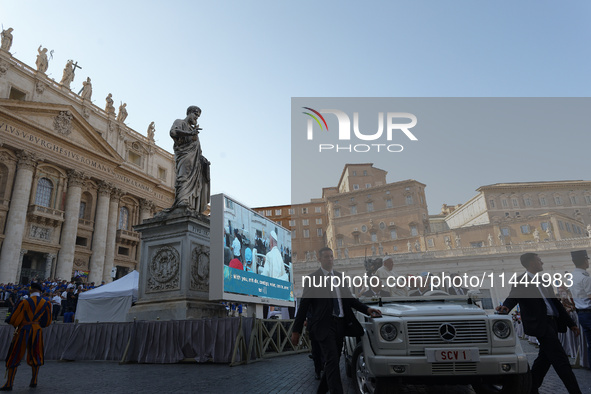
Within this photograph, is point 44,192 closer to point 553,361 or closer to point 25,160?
point 25,160

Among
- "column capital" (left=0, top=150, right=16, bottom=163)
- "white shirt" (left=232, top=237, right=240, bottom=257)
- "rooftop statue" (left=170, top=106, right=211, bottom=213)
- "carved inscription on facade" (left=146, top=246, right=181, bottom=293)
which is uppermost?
"column capital" (left=0, top=150, right=16, bottom=163)

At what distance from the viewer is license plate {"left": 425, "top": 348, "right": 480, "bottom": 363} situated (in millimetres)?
3863

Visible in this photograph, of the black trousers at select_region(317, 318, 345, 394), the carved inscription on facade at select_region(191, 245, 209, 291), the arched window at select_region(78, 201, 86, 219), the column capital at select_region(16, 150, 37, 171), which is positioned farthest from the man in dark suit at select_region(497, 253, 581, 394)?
the arched window at select_region(78, 201, 86, 219)

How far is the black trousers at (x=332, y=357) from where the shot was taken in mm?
3998

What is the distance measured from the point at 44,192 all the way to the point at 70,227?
140 inches

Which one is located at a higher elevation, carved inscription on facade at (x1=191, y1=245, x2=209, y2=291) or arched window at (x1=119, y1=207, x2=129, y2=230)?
arched window at (x1=119, y1=207, x2=129, y2=230)

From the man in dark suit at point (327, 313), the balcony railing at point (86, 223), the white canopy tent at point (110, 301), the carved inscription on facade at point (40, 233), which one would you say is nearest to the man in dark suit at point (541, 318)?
the man in dark suit at point (327, 313)

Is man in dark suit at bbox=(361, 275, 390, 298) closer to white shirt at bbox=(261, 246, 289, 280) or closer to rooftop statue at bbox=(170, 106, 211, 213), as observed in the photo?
white shirt at bbox=(261, 246, 289, 280)

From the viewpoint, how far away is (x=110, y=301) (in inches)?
603

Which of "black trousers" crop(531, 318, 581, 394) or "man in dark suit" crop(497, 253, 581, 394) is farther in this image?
"man in dark suit" crop(497, 253, 581, 394)

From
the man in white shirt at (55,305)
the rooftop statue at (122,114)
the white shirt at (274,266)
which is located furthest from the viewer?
the rooftop statue at (122,114)

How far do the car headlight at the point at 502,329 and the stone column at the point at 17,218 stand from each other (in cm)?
3169

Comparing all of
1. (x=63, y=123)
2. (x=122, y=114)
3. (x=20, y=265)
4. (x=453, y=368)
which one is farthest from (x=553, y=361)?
(x=122, y=114)

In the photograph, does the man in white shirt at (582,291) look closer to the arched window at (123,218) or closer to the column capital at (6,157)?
the column capital at (6,157)
